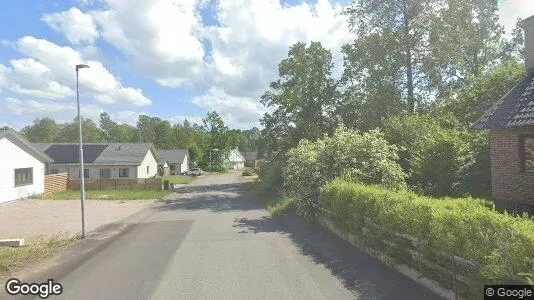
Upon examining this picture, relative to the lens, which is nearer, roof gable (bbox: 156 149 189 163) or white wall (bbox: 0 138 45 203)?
white wall (bbox: 0 138 45 203)

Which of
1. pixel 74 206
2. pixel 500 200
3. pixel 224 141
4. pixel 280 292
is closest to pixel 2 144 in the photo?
pixel 74 206

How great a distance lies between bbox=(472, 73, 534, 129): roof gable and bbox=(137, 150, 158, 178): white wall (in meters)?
45.4

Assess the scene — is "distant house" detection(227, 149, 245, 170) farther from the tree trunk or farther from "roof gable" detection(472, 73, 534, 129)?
"roof gable" detection(472, 73, 534, 129)

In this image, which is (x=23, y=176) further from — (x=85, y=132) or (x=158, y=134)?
(x=85, y=132)

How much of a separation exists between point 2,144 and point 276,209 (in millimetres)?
22092

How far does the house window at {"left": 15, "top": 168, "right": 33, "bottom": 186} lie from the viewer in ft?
111

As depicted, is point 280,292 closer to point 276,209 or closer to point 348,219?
point 348,219

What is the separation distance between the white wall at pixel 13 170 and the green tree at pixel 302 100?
67.8 feet

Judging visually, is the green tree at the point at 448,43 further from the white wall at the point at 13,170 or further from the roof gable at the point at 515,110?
the white wall at the point at 13,170

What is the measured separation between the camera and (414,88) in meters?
30.7

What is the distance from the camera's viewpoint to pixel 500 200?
50.2ft

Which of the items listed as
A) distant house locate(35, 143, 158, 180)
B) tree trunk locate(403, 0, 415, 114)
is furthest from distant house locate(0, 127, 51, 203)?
tree trunk locate(403, 0, 415, 114)

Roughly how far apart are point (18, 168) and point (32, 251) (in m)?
23.3

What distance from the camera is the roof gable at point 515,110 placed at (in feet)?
45.1
